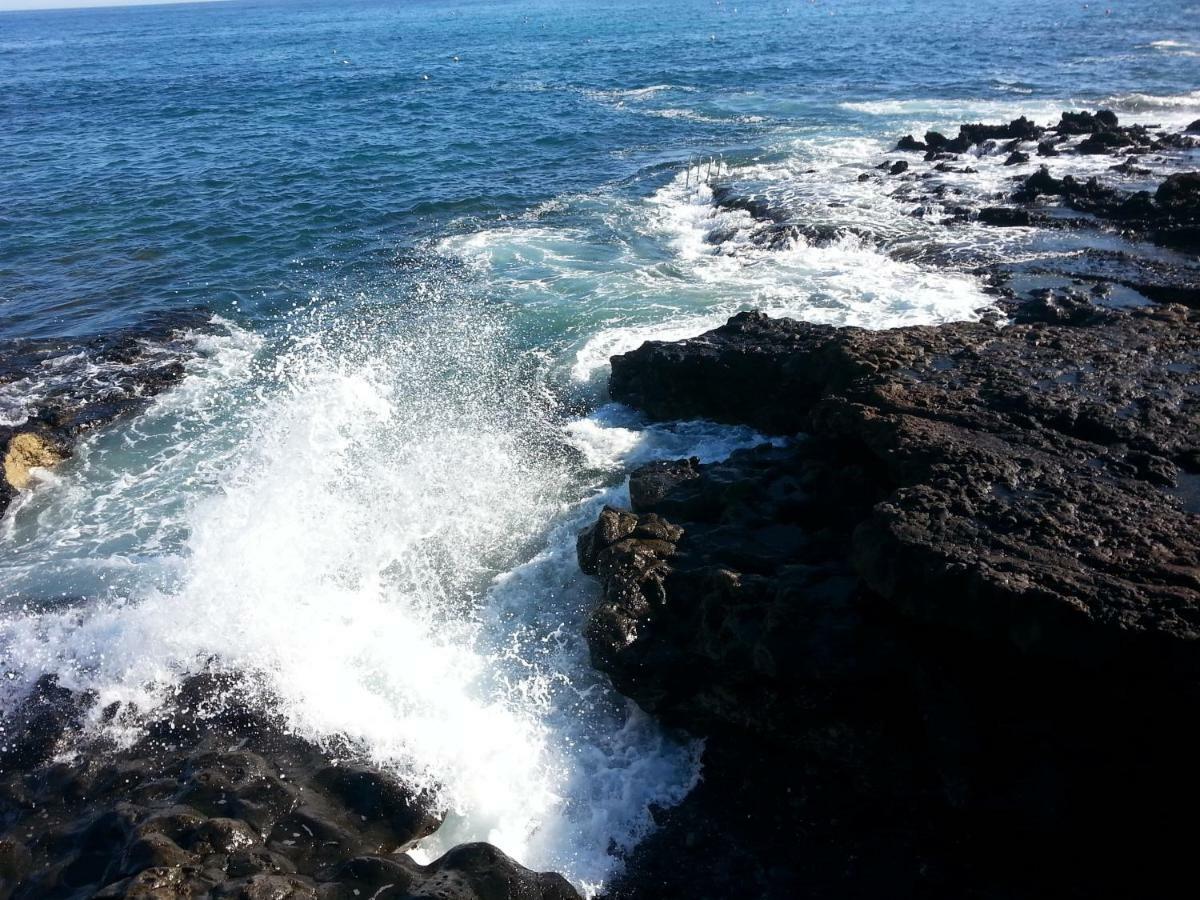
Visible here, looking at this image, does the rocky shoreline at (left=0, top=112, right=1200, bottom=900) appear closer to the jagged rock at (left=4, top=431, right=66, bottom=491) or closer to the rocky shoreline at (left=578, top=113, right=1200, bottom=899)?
the rocky shoreline at (left=578, top=113, right=1200, bottom=899)

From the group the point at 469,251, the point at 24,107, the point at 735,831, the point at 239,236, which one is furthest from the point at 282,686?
the point at 24,107

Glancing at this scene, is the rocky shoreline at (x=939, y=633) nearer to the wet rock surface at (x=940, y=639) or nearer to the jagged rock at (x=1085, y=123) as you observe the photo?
the wet rock surface at (x=940, y=639)

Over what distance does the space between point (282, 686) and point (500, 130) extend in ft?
123

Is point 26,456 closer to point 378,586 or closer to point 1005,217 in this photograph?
point 378,586

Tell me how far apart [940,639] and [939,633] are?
7 cm

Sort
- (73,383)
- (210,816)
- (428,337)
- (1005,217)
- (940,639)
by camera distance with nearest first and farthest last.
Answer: (940,639) → (210,816) → (73,383) → (428,337) → (1005,217)

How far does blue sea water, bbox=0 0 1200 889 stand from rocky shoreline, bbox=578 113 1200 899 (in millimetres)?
1152

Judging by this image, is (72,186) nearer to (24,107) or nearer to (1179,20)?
(24,107)

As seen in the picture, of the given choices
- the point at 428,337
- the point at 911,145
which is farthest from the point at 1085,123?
the point at 428,337

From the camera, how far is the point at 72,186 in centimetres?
3256

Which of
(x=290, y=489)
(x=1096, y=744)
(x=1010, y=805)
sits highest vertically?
(x=1096, y=744)

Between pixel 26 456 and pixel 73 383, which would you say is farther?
pixel 73 383

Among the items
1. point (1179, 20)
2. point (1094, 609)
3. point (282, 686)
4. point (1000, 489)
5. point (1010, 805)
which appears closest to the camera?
point (1094, 609)

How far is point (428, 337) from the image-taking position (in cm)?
2048
